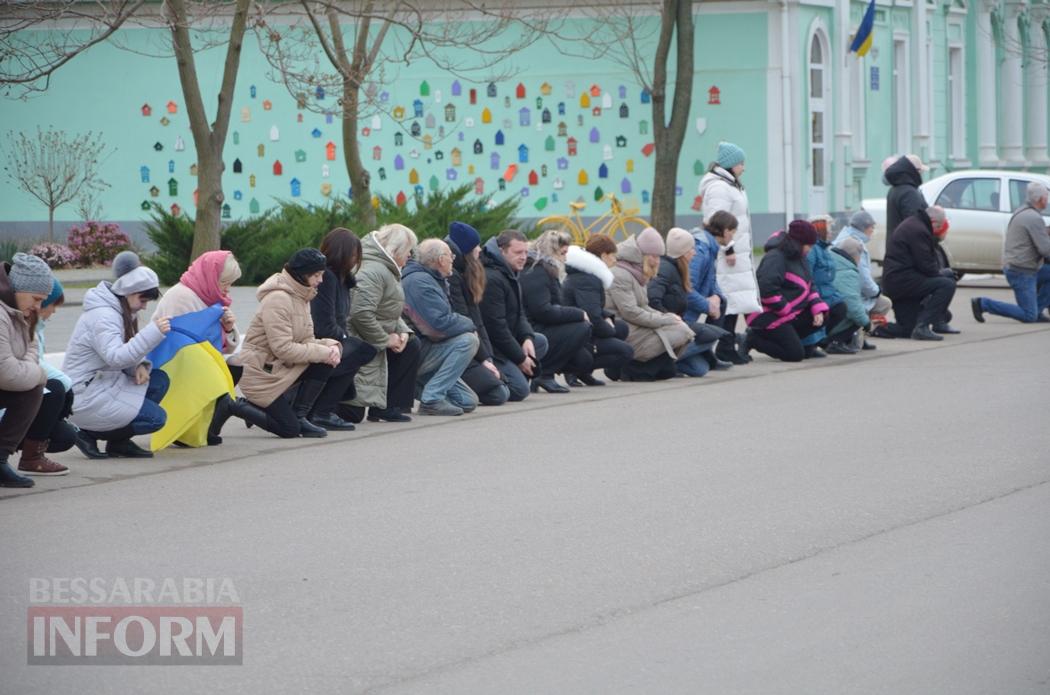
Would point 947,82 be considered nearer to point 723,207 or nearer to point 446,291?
point 723,207

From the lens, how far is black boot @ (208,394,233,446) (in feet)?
39.9

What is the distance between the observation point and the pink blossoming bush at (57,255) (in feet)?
103

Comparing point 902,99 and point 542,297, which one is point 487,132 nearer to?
point 902,99

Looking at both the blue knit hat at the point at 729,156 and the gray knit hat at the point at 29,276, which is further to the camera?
the blue knit hat at the point at 729,156

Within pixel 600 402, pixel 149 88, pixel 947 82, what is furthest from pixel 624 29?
pixel 600 402

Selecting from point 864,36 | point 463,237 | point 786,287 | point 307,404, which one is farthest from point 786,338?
point 864,36

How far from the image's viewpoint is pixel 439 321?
13891 mm

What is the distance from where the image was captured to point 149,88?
3947 cm

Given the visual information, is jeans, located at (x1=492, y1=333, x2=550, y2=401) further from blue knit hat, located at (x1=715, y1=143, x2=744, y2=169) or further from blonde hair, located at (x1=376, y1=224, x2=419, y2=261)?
blue knit hat, located at (x1=715, y1=143, x2=744, y2=169)

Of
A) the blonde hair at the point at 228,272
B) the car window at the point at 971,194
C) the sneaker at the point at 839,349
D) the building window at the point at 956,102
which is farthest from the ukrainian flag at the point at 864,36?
the blonde hair at the point at 228,272

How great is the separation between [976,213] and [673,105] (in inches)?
239

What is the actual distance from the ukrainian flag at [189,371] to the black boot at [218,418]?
0.58ft

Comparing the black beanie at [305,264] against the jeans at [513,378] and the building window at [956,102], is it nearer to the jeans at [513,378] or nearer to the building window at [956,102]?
the jeans at [513,378]

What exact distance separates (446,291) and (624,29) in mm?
24232
